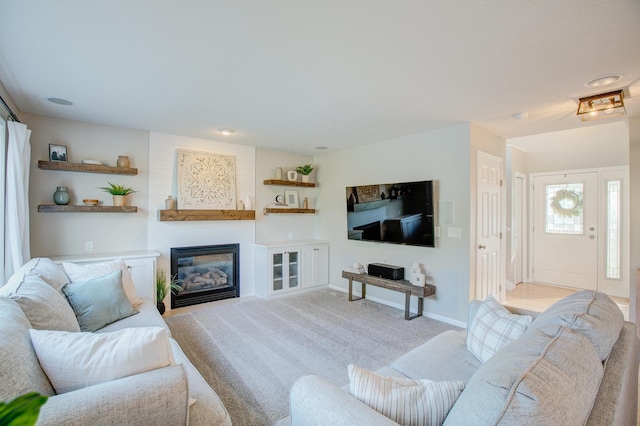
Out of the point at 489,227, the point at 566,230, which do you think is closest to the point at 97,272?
the point at 489,227

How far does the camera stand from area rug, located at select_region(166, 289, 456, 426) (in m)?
2.24

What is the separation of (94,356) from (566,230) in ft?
22.3

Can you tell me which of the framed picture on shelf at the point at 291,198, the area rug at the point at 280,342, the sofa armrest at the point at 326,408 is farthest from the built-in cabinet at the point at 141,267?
the sofa armrest at the point at 326,408

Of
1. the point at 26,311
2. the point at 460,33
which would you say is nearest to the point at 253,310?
the point at 26,311

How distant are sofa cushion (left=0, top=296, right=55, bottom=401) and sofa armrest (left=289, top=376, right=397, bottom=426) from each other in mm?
877

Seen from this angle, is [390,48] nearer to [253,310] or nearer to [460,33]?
[460,33]

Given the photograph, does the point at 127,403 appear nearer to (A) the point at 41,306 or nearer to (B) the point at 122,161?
(A) the point at 41,306

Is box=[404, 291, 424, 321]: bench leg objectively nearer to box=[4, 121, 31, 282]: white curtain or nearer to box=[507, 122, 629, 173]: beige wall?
box=[507, 122, 629, 173]: beige wall

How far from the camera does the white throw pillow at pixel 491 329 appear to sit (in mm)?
1558

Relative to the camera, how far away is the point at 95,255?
3.55 meters

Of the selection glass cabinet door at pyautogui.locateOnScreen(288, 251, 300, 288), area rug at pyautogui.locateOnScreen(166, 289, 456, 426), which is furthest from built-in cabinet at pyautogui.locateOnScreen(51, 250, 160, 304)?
glass cabinet door at pyautogui.locateOnScreen(288, 251, 300, 288)

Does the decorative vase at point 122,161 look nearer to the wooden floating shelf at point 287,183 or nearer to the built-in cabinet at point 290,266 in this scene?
the wooden floating shelf at point 287,183

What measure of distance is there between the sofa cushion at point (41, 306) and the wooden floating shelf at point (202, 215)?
7.36ft

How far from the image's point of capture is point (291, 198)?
548cm
